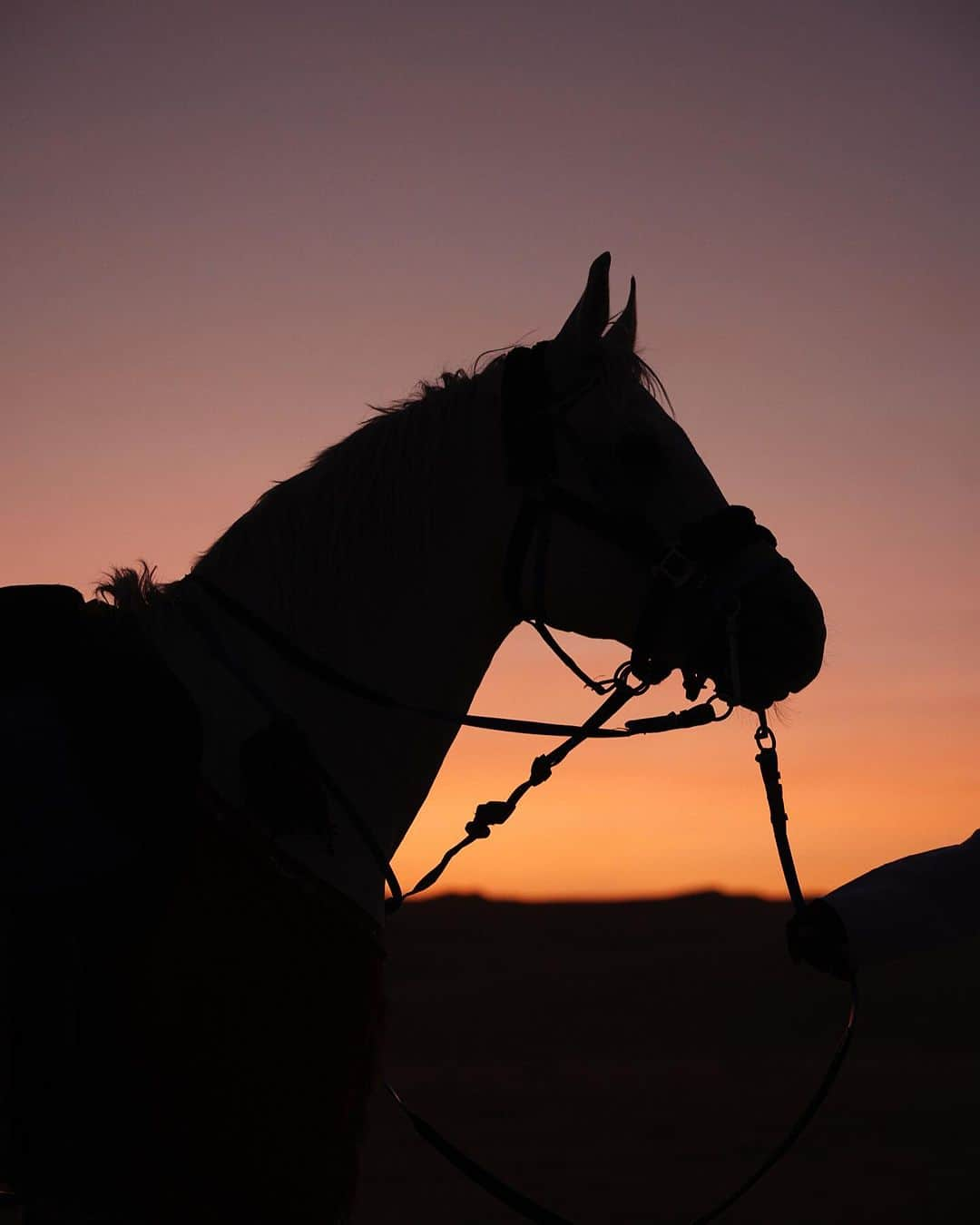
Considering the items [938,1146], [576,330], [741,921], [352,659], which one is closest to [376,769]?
[352,659]

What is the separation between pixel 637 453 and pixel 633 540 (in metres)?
0.24

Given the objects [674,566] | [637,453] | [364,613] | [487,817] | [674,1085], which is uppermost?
[637,453]

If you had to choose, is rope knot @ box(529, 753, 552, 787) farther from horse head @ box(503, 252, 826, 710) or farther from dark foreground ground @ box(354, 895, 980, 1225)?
dark foreground ground @ box(354, 895, 980, 1225)

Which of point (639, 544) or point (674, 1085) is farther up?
point (639, 544)

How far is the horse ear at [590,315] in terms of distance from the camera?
328 cm

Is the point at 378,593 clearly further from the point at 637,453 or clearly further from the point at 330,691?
the point at 637,453

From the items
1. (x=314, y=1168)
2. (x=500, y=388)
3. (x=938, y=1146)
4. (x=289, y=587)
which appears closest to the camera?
(x=314, y=1168)

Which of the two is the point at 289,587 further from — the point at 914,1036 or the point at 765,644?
the point at 914,1036

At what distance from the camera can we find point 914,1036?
18.7m

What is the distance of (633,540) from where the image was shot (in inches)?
127

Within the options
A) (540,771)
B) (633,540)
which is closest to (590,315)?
(633,540)

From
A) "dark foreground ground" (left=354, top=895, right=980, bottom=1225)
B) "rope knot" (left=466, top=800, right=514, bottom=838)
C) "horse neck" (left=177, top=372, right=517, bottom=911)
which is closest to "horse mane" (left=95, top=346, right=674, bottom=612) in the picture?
"horse neck" (left=177, top=372, right=517, bottom=911)

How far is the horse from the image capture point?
97.3 inches

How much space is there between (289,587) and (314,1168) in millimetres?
1336
